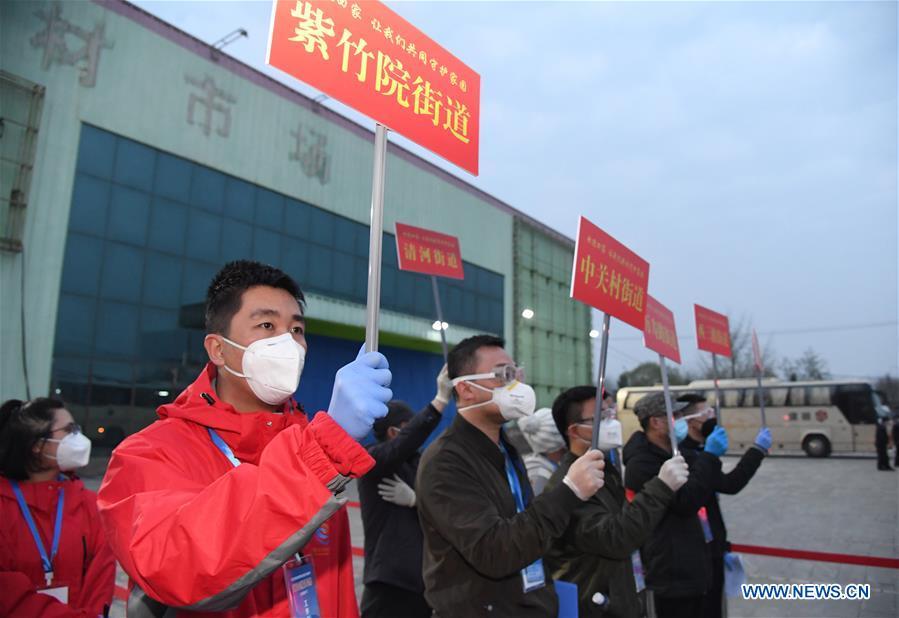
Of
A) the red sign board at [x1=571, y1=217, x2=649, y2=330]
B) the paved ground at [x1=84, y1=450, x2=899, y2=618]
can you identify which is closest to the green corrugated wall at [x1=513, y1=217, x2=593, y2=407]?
the paved ground at [x1=84, y1=450, x2=899, y2=618]

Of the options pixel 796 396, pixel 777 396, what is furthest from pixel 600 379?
pixel 777 396

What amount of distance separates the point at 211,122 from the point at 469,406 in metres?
15.5

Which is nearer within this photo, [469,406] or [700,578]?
[469,406]

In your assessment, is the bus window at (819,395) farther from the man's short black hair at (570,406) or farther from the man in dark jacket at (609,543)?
the man in dark jacket at (609,543)

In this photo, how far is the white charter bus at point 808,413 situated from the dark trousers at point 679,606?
1795 cm

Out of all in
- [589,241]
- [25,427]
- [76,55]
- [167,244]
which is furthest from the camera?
[167,244]

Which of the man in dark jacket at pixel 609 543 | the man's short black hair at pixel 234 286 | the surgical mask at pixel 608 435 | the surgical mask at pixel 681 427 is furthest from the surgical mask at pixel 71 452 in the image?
the surgical mask at pixel 681 427

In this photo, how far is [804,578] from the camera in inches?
235

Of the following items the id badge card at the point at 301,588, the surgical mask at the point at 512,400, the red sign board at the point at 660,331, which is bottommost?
the id badge card at the point at 301,588

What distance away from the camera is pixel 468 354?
3047mm

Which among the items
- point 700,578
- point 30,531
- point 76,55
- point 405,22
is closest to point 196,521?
point 405,22

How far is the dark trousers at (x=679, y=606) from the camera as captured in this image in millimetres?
3615

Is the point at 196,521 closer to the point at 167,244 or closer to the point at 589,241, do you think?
the point at 589,241

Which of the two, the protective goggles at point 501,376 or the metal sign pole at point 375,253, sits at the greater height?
the metal sign pole at point 375,253
